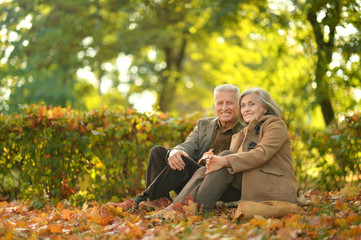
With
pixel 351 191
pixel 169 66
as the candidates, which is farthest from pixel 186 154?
pixel 169 66

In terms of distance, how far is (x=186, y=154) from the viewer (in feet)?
14.1

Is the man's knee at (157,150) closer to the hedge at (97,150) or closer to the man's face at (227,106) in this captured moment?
the man's face at (227,106)

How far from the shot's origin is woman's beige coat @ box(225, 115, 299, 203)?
3705 millimetres

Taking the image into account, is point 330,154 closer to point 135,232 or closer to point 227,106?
point 227,106

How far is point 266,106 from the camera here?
409 centimetres

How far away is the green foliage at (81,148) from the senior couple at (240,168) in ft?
5.14

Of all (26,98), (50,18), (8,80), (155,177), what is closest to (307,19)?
(155,177)

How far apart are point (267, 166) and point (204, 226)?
3.01 ft

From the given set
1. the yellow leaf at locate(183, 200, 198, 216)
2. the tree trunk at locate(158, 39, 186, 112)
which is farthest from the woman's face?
the tree trunk at locate(158, 39, 186, 112)

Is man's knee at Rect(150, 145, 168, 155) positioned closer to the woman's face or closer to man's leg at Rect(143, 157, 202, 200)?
man's leg at Rect(143, 157, 202, 200)

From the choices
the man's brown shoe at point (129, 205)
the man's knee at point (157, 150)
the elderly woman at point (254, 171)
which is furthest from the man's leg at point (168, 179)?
the elderly woman at point (254, 171)

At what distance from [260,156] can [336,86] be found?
443 centimetres

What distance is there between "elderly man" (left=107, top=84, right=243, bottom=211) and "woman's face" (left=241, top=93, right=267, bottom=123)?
547mm

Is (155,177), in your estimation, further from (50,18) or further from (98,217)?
(50,18)
